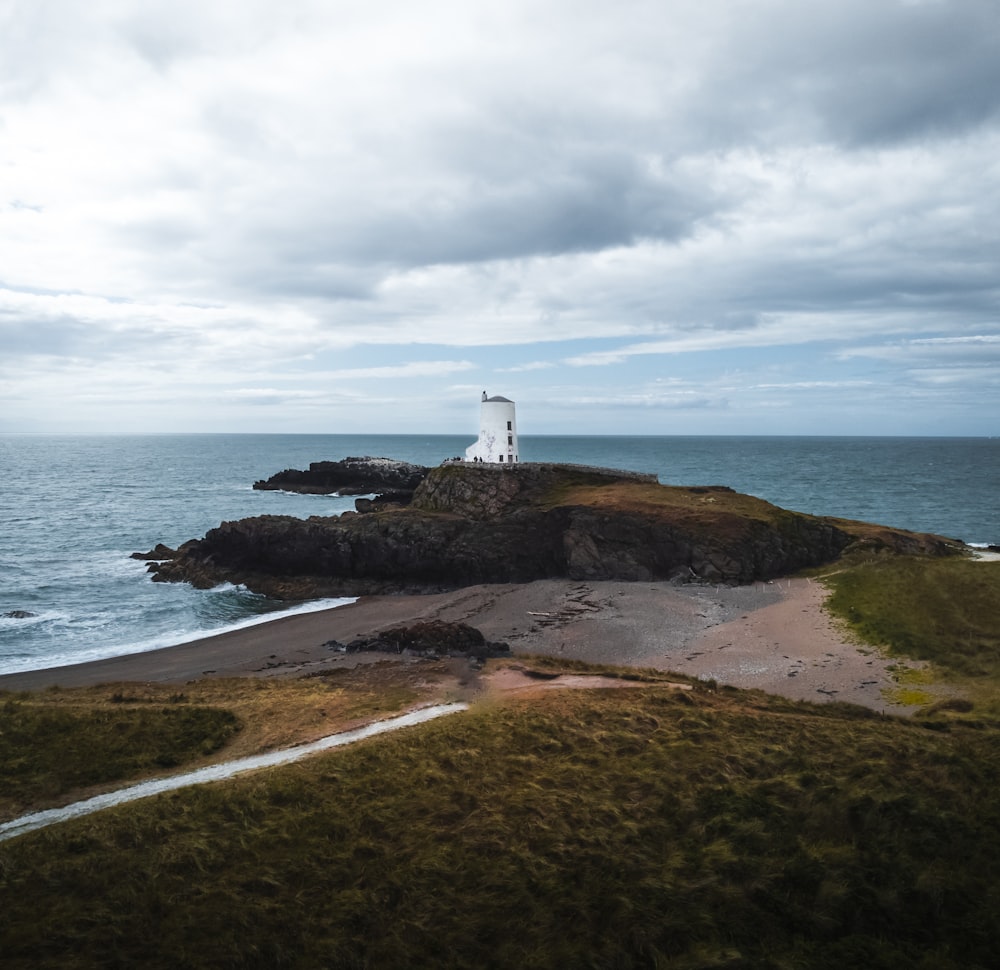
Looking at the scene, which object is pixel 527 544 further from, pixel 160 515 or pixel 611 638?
pixel 160 515

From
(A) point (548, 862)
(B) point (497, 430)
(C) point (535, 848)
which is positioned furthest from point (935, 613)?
(B) point (497, 430)

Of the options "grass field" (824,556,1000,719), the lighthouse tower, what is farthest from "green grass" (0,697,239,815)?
the lighthouse tower

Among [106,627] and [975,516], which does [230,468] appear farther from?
[975,516]

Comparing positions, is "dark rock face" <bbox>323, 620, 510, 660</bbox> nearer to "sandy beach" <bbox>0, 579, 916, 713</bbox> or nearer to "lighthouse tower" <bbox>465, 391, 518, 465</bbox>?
"sandy beach" <bbox>0, 579, 916, 713</bbox>

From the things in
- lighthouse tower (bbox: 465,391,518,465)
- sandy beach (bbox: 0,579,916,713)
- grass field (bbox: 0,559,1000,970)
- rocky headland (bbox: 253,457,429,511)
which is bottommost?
sandy beach (bbox: 0,579,916,713)

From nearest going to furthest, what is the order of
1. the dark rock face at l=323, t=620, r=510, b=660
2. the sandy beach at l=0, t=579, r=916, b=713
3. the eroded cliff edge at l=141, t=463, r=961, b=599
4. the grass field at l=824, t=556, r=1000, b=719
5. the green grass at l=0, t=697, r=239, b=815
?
the green grass at l=0, t=697, r=239, b=815
the grass field at l=824, t=556, r=1000, b=719
the sandy beach at l=0, t=579, r=916, b=713
the dark rock face at l=323, t=620, r=510, b=660
the eroded cliff edge at l=141, t=463, r=961, b=599

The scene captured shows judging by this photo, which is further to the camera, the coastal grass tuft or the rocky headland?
the rocky headland

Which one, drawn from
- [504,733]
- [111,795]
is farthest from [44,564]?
[504,733]
